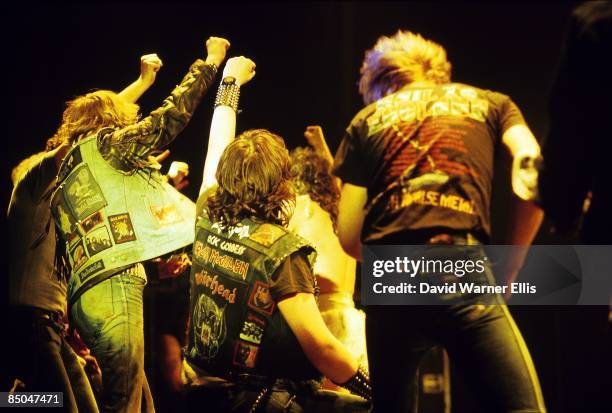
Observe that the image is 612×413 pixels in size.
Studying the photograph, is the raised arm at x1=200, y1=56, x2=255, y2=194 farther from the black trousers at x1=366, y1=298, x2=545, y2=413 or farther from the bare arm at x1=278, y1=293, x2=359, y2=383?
the black trousers at x1=366, y1=298, x2=545, y2=413

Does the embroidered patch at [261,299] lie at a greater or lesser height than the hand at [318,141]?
lesser

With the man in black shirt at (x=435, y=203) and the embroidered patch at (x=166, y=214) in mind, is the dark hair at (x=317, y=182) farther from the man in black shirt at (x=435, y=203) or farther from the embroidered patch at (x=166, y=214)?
the man in black shirt at (x=435, y=203)

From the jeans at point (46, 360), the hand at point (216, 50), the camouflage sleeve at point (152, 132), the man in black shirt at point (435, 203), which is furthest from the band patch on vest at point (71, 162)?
the man in black shirt at point (435, 203)

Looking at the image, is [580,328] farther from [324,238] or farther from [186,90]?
[186,90]

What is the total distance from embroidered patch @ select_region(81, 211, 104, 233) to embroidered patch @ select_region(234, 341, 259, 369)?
954 mm

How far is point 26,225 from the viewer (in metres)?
2.98

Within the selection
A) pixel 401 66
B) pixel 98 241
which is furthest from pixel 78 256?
pixel 401 66

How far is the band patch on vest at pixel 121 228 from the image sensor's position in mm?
2711

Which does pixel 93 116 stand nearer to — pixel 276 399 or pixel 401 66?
pixel 401 66

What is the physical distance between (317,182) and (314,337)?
1622mm

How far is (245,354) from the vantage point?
2.11 metres

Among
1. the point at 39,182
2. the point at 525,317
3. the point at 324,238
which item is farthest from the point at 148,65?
the point at 525,317

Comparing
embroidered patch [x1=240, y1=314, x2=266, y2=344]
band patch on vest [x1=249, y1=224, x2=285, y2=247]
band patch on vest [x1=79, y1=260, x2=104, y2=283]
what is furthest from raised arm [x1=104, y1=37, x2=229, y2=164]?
embroidered patch [x1=240, y1=314, x2=266, y2=344]

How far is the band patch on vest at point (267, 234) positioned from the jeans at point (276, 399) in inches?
17.4
